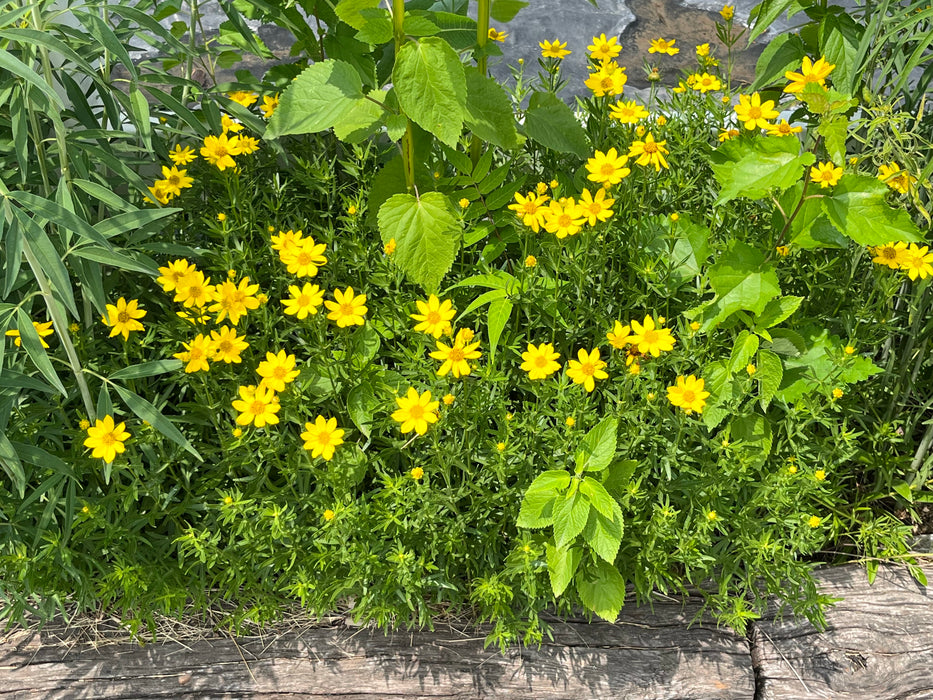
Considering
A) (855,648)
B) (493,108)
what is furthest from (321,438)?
(855,648)

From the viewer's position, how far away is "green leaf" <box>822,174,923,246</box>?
154cm

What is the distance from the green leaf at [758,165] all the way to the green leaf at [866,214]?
0.09m

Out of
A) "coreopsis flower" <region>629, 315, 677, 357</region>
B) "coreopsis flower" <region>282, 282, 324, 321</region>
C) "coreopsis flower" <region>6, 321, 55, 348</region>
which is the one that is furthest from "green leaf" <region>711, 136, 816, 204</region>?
"coreopsis flower" <region>6, 321, 55, 348</region>

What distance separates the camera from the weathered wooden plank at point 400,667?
1710mm

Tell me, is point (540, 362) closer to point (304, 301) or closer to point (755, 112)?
point (304, 301)

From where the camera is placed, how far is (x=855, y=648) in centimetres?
179

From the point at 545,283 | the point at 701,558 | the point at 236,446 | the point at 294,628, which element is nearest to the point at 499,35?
the point at 545,283

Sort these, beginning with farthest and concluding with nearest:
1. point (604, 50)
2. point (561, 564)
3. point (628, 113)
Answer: point (604, 50) < point (628, 113) < point (561, 564)

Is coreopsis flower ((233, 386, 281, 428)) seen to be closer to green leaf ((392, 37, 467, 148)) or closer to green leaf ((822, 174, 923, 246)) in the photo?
green leaf ((392, 37, 467, 148))

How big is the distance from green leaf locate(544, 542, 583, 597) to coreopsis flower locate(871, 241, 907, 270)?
2.72 ft

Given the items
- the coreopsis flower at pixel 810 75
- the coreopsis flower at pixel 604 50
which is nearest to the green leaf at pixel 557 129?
the coreopsis flower at pixel 604 50

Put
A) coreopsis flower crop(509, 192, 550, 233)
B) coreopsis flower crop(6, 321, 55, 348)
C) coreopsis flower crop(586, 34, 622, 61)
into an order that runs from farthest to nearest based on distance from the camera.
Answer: coreopsis flower crop(586, 34, 622, 61) < coreopsis flower crop(509, 192, 550, 233) < coreopsis flower crop(6, 321, 55, 348)

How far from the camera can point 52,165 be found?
169 centimetres

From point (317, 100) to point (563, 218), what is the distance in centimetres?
55
